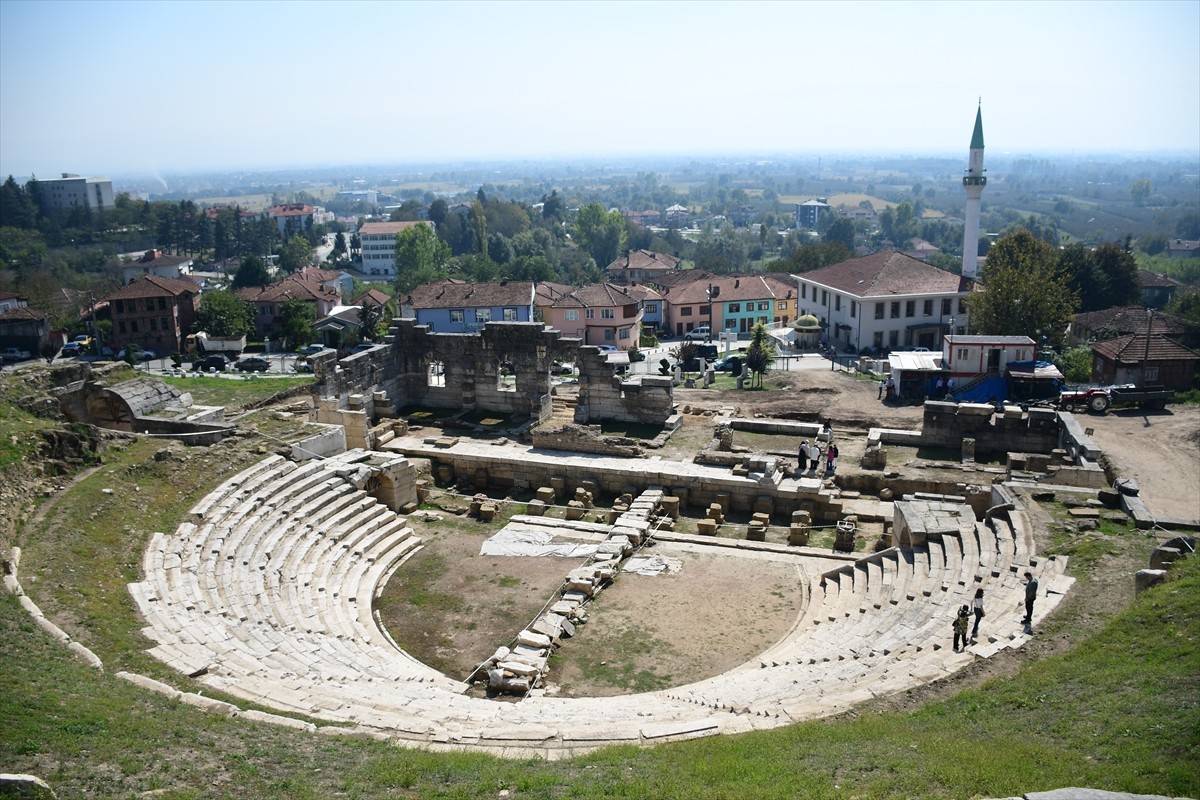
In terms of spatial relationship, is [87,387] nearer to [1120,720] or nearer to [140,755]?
[140,755]

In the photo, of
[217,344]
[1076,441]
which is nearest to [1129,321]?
[1076,441]

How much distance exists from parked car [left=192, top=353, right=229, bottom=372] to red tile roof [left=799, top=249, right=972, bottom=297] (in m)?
40.8

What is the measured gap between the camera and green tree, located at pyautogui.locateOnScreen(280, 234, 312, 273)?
120m

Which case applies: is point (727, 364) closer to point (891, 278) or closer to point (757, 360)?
point (757, 360)

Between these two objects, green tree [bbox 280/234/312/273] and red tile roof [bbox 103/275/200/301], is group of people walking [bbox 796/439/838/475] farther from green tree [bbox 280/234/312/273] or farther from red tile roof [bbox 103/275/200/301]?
green tree [bbox 280/234/312/273]

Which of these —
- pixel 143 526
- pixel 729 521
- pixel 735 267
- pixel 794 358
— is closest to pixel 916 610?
pixel 729 521

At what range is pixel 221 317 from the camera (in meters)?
69.6

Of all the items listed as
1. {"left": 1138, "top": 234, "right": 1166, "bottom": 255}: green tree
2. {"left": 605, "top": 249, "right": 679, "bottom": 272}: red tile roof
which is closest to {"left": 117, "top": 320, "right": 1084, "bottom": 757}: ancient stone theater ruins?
{"left": 605, "top": 249, "right": 679, "bottom": 272}: red tile roof

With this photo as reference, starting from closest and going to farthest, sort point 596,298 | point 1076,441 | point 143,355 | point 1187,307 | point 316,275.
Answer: point 1076,441 → point 1187,307 → point 143,355 → point 596,298 → point 316,275

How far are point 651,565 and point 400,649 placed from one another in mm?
6565

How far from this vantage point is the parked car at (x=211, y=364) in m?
58.3

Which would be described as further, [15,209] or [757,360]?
[15,209]

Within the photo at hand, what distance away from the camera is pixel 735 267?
141500 mm

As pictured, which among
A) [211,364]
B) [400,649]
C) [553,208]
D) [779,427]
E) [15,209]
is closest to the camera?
[400,649]
